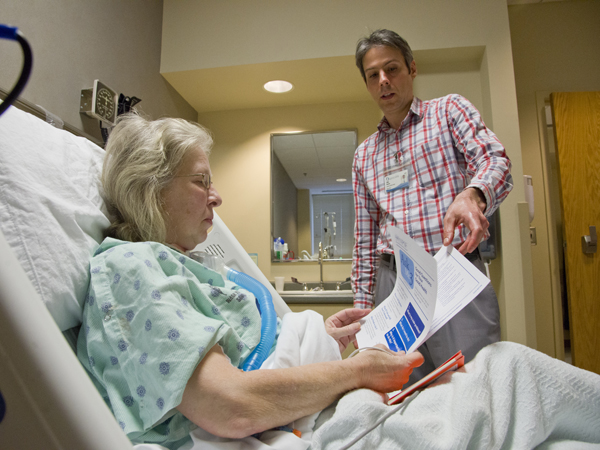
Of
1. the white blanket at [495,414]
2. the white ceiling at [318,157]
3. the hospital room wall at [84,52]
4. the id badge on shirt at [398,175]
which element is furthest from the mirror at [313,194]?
the white blanket at [495,414]

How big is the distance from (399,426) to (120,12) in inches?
113

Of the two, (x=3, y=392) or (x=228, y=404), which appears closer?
(x=3, y=392)

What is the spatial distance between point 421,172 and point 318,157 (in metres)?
1.97

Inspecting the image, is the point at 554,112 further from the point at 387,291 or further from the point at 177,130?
the point at 177,130

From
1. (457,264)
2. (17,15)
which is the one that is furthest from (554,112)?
(17,15)

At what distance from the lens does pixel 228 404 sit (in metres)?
0.59

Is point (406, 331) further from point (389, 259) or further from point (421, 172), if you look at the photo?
point (421, 172)

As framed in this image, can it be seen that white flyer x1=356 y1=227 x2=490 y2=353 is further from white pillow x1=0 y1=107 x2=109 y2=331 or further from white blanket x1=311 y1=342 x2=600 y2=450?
white pillow x1=0 y1=107 x2=109 y2=331

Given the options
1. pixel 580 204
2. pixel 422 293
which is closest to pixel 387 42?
pixel 422 293

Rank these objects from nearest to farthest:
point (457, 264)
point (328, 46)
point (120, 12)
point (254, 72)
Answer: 1. point (457, 264)
2. point (120, 12)
3. point (328, 46)
4. point (254, 72)

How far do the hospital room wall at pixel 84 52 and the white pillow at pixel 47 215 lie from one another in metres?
1.11

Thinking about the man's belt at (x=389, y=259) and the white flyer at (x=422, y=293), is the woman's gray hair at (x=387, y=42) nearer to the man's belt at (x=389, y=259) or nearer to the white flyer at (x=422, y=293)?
the man's belt at (x=389, y=259)

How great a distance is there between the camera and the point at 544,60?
299cm

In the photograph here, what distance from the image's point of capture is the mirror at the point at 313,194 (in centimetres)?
331
